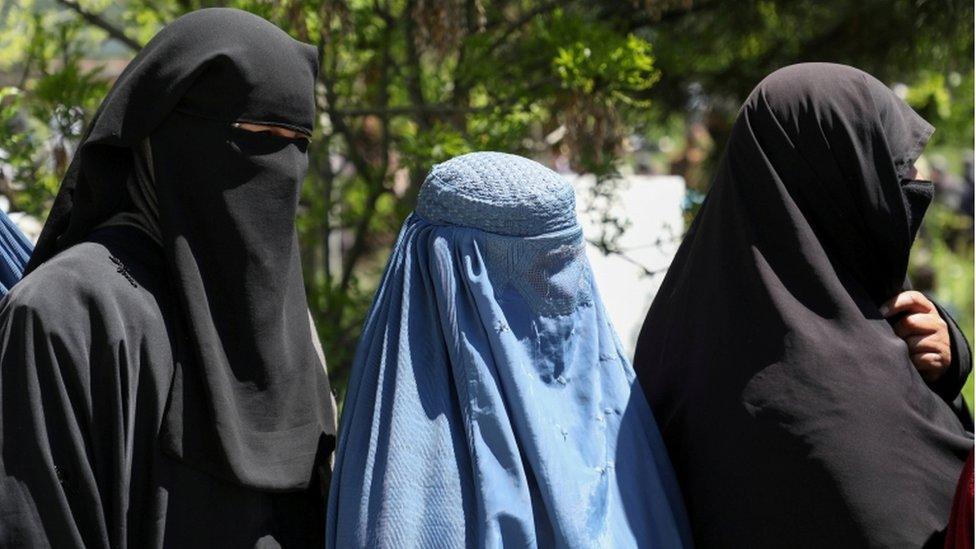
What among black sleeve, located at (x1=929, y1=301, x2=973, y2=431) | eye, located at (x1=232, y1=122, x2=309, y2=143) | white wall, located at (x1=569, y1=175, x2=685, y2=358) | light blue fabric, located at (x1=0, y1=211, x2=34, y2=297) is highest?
eye, located at (x1=232, y1=122, x2=309, y2=143)

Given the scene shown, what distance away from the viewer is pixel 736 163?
229 cm

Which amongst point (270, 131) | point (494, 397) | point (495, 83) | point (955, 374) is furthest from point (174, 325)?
point (495, 83)

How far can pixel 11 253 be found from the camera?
253 centimetres

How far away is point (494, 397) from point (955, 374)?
87 centimetres

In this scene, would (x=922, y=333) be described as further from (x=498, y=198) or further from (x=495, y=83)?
(x=495, y=83)

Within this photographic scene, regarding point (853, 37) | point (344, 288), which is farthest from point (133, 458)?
point (853, 37)

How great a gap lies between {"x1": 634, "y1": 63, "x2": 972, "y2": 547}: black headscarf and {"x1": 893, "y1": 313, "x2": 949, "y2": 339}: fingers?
0.05 meters

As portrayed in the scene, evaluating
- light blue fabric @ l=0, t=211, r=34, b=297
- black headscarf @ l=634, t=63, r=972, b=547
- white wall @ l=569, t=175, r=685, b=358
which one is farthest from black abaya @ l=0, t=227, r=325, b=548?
white wall @ l=569, t=175, r=685, b=358

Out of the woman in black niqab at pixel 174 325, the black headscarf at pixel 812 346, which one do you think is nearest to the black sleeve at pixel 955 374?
the black headscarf at pixel 812 346

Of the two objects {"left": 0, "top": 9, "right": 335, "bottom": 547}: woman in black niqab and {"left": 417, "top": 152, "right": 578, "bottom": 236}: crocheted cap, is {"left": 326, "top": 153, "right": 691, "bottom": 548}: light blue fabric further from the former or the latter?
{"left": 0, "top": 9, "right": 335, "bottom": 547}: woman in black niqab

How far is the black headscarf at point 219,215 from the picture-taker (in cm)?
208

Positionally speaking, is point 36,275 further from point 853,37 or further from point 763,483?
point 853,37

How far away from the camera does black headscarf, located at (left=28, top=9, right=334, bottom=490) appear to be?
2.08m

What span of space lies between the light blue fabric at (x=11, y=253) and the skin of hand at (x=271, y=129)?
60cm
